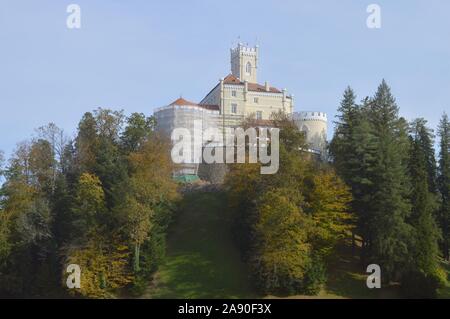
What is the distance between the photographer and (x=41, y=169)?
53.7 meters

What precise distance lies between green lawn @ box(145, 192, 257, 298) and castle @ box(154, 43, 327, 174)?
11477mm

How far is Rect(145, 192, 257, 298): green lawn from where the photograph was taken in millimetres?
45969

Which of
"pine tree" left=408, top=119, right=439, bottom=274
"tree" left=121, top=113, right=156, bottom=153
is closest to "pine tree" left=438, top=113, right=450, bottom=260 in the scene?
"pine tree" left=408, top=119, right=439, bottom=274

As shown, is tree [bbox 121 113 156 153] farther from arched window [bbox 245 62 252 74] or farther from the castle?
arched window [bbox 245 62 252 74]

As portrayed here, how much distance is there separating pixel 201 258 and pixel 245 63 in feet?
136

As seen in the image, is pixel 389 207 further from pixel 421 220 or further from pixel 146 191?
pixel 146 191

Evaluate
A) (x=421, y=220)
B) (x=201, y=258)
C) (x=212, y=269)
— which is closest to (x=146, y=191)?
(x=201, y=258)

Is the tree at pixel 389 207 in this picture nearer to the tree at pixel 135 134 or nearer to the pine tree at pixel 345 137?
the pine tree at pixel 345 137

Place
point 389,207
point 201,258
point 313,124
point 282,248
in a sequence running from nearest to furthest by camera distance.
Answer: point 282,248 < point 389,207 < point 201,258 < point 313,124

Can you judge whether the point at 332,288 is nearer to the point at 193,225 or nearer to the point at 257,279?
the point at 257,279

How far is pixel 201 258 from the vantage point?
50.3m

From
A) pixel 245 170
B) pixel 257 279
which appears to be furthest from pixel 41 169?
pixel 257 279

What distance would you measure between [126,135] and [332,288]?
2001cm

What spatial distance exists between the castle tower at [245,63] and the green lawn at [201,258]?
97.2 feet
